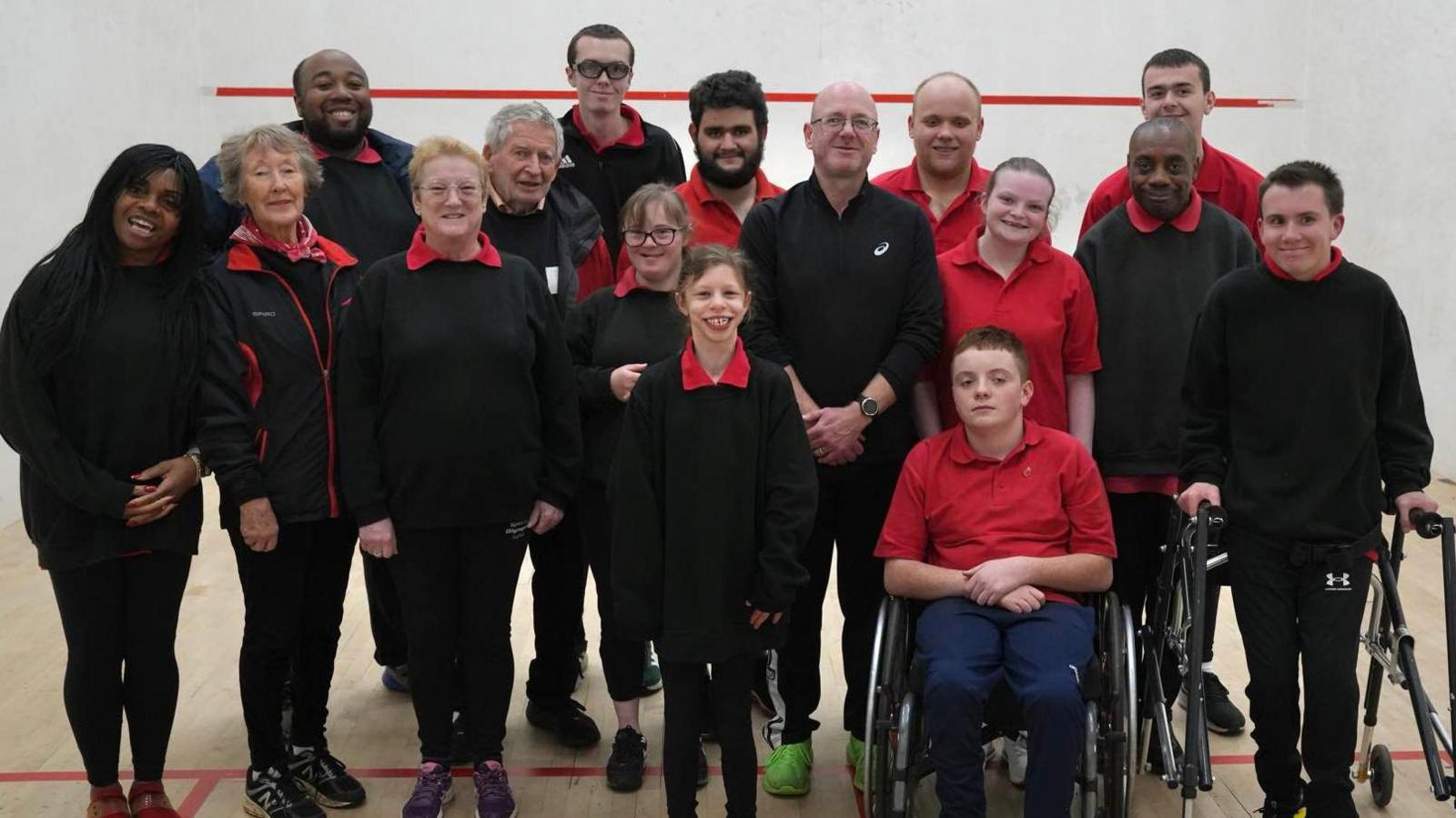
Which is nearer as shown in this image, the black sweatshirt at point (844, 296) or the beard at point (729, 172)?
the black sweatshirt at point (844, 296)

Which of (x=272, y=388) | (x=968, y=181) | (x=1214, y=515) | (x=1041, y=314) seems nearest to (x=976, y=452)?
(x=1041, y=314)

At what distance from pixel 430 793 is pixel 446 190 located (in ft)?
3.61

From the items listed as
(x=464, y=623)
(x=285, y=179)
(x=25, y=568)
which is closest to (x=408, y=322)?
(x=285, y=179)

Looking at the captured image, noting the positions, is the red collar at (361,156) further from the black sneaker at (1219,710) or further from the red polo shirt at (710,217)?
the black sneaker at (1219,710)

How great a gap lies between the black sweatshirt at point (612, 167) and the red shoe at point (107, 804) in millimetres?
1539

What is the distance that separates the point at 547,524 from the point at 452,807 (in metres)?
0.59

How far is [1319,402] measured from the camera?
2.31 meters

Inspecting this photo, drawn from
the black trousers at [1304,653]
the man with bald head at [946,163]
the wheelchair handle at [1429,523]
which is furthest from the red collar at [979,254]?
the wheelchair handle at [1429,523]

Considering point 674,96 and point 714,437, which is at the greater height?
point 674,96

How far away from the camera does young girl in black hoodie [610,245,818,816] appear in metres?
2.27

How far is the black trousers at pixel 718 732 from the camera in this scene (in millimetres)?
2328

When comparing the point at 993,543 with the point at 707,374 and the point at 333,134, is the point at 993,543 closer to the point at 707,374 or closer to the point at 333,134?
the point at 707,374

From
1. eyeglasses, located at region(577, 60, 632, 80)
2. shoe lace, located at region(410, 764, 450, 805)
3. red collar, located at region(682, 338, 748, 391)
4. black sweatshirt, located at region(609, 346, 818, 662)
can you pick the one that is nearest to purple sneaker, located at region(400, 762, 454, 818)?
shoe lace, located at region(410, 764, 450, 805)

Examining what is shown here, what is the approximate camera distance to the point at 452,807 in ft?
8.68
